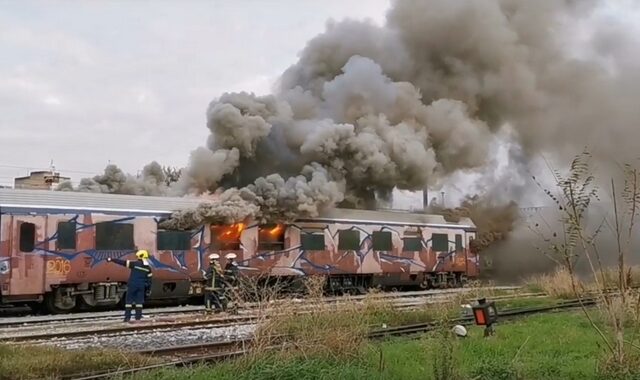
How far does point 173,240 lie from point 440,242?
11404mm

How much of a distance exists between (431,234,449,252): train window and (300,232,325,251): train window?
229 inches

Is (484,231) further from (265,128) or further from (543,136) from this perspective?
(265,128)

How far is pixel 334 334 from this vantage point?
768 centimetres

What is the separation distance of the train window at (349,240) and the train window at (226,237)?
372cm

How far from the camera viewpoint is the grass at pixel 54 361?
759 centimetres

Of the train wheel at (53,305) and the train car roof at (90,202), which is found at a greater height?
the train car roof at (90,202)

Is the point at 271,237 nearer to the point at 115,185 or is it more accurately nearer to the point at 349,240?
the point at 349,240

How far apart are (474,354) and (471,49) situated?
73.1 ft

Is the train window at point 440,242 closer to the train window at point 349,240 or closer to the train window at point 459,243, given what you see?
the train window at point 459,243

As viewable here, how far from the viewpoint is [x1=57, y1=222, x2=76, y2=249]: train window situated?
16.0m

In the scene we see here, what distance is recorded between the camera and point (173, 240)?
1789 centimetres

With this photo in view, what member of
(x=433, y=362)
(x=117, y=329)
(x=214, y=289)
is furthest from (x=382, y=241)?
(x=433, y=362)

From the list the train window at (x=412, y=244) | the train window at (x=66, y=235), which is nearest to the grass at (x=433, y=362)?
the train window at (x=66, y=235)

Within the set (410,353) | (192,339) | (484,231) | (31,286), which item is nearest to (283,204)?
(31,286)
